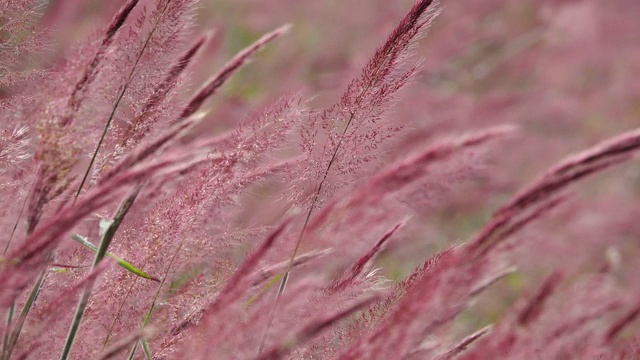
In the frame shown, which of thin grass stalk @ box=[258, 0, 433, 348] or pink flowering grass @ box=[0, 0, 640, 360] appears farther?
thin grass stalk @ box=[258, 0, 433, 348]

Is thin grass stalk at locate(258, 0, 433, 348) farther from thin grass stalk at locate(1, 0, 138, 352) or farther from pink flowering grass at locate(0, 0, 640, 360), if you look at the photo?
thin grass stalk at locate(1, 0, 138, 352)

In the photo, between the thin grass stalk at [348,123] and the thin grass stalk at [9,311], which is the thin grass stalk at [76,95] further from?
the thin grass stalk at [348,123]

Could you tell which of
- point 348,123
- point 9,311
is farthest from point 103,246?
point 348,123

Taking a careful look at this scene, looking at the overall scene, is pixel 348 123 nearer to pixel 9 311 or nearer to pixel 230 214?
pixel 230 214

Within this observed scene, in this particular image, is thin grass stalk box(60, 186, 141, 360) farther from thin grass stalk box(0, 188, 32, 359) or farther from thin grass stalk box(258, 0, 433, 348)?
thin grass stalk box(258, 0, 433, 348)

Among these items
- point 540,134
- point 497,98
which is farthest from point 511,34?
point 497,98

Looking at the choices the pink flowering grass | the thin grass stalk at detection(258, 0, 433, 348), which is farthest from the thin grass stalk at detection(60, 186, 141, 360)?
the thin grass stalk at detection(258, 0, 433, 348)

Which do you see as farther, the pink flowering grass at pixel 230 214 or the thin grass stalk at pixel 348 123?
the thin grass stalk at pixel 348 123

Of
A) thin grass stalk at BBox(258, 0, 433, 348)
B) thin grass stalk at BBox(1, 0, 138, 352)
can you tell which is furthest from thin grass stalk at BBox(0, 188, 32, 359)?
thin grass stalk at BBox(258, 0, 433, 348)

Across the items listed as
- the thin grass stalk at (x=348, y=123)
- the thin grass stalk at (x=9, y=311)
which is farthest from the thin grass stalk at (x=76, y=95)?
the thin grass stalk at (x=348, y=123)

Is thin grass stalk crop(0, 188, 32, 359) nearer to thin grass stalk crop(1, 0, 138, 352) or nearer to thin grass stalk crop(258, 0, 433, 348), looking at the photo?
thin grass stalk crop(1, 0, 138, 352)

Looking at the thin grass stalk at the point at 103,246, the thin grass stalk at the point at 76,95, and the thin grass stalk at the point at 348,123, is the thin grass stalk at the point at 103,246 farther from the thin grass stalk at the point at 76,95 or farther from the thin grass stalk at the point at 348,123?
the thin grass stalk at the point at 348,123
